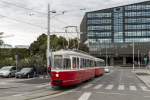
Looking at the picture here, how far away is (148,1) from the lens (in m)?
144

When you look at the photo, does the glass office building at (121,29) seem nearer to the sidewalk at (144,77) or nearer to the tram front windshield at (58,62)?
the sidewalk at (144,77)

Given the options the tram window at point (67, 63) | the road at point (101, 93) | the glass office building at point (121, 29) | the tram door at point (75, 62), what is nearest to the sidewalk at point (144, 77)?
the road at point (101, 93)

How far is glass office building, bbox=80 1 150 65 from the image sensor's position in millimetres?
146750

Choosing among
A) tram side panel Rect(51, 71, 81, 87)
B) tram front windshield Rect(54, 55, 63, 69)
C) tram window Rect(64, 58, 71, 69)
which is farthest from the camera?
tram window Rect(64, 58, 71, 69)

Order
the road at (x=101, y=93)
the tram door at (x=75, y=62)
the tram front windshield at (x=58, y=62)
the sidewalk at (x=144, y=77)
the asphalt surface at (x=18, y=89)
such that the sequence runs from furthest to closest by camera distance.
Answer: the sidewalk at (x=144, y=77) → the tram door at (x=75, y=62) → the tram front windshield at (x=58, y=62) → the asphalt surface at (x=18, y=89) → the road at (x=101, y=93)

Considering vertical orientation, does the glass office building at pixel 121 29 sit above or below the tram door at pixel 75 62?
above

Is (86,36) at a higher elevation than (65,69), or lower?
higher

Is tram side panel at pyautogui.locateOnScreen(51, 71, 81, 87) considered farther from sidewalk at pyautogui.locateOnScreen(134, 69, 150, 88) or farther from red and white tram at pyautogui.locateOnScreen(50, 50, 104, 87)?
sidewalk at pyautogui.locateOnScreen(134, 69, 150, 88)

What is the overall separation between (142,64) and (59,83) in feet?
436

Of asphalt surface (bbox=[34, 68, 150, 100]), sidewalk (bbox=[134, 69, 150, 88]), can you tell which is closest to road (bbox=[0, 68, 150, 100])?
asphalt surface (bbox=[34, 68, 150, 100])

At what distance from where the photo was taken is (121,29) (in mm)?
149750

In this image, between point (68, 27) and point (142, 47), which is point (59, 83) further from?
point (142, 47)

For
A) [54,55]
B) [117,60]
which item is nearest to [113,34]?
[117,60]

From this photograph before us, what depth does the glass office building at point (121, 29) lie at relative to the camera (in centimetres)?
14675
